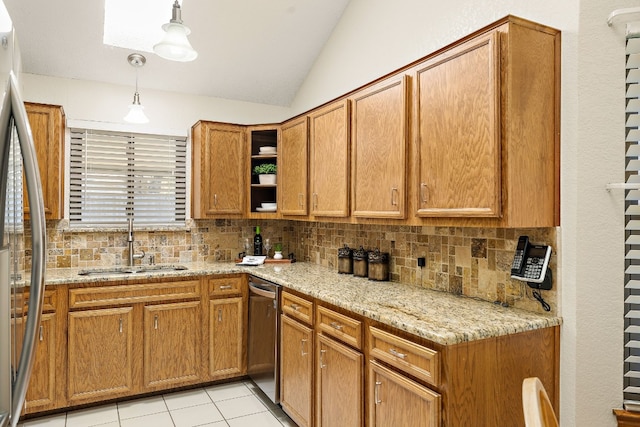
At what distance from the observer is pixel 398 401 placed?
1893mm

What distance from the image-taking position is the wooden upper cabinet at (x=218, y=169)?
151 inches

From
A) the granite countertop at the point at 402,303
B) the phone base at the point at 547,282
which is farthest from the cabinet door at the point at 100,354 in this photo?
the phone base at the point at 547,282

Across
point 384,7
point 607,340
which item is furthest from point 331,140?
point 607,340

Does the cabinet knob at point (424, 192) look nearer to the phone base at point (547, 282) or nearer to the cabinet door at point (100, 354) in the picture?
the phone base at point (547, 282)

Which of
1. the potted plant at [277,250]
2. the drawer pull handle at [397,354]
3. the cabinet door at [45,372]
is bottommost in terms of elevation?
the cabinet door at [45,372]

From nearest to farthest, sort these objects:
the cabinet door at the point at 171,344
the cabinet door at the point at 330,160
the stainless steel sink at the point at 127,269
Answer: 1. the cabinet door at the point at 330,160
2. the cabinet door at the point at 171,344
3. the stainless steel sink at the point at 127,269

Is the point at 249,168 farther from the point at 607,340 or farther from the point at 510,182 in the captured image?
the point at 607,340

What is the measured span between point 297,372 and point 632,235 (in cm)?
201

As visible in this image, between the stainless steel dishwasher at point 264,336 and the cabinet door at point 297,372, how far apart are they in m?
0.10

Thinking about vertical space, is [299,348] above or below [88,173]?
below

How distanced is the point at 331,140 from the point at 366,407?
A: 1777 millimetres

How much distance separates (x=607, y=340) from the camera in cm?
182

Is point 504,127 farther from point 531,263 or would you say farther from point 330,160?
point 330,160

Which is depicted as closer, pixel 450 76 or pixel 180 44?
pixel 450 76
